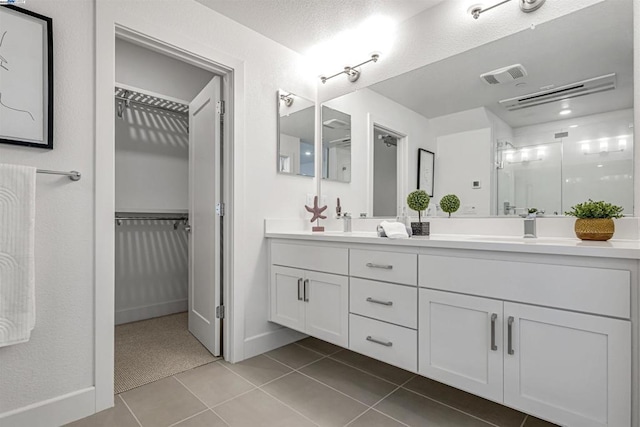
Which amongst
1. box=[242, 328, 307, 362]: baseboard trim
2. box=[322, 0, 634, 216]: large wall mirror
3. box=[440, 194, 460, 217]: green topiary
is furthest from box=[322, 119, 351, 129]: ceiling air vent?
box=[242, 328, 307, 362]: baseboard trim

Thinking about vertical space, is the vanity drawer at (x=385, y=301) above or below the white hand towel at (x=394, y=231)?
below

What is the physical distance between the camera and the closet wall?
3.00 meters

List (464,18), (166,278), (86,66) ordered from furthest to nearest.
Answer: (166,278)
(464,18)
(86,66)

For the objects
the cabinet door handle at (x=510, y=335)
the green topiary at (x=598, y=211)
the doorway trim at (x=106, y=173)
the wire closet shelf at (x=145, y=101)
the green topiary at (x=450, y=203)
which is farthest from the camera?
the wire closet shelf at (x=145, y=101)

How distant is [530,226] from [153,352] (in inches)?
101

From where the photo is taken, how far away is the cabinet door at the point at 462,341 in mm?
1343

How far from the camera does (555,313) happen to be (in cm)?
121

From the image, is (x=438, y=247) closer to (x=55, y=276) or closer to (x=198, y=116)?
(x=55, y=276)

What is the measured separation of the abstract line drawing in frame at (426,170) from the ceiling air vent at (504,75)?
53 centimetres

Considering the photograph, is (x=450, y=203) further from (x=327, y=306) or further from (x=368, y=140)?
(x=327, y=306)

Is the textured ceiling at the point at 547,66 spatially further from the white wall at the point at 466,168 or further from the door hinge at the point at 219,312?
the door hinge at the point at 219,312

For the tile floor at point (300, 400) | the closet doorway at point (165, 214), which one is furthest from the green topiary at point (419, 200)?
the closet doorway at point (165, 214)

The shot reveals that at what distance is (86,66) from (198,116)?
1.06m

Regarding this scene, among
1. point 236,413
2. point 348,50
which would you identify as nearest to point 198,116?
point 348,50
